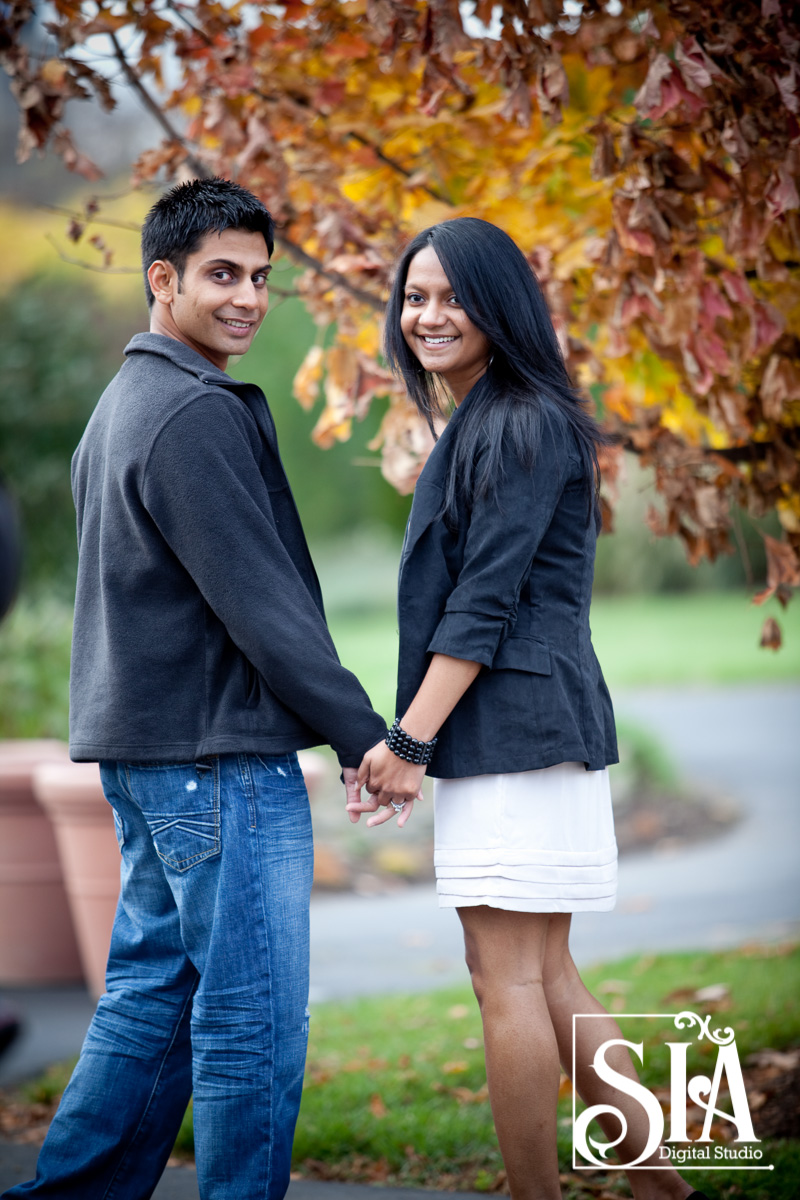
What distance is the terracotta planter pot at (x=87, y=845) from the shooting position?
4.75m

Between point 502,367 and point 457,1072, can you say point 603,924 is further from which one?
point 502,367

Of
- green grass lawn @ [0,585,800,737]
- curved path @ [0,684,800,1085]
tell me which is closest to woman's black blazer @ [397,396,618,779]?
curved path @ [0,684,800,1085]

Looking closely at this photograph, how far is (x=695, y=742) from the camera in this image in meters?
12.9

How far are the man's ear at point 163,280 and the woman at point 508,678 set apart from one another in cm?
49

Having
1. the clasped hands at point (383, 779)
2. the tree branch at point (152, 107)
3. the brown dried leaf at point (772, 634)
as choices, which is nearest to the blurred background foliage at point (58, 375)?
the brown dried leaf at point (772, 634)

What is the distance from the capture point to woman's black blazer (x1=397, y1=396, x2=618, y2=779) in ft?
7.57

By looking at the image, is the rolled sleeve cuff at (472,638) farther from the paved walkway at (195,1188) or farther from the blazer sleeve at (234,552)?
the paved walkway at (195,1188)

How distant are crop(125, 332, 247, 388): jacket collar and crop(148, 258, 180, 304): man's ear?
0.29 feet

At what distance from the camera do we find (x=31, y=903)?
5.30 m

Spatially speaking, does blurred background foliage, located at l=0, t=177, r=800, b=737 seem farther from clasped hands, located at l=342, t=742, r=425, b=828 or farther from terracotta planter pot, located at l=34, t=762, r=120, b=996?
terracotta planter pot, located at l=34, t=762, r=120, b=996

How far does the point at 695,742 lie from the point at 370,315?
9.78 m

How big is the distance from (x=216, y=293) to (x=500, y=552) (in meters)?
0.74

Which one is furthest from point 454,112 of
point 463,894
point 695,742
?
point 695,742

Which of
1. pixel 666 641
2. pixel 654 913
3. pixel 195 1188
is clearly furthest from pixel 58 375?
pixel 666 641
